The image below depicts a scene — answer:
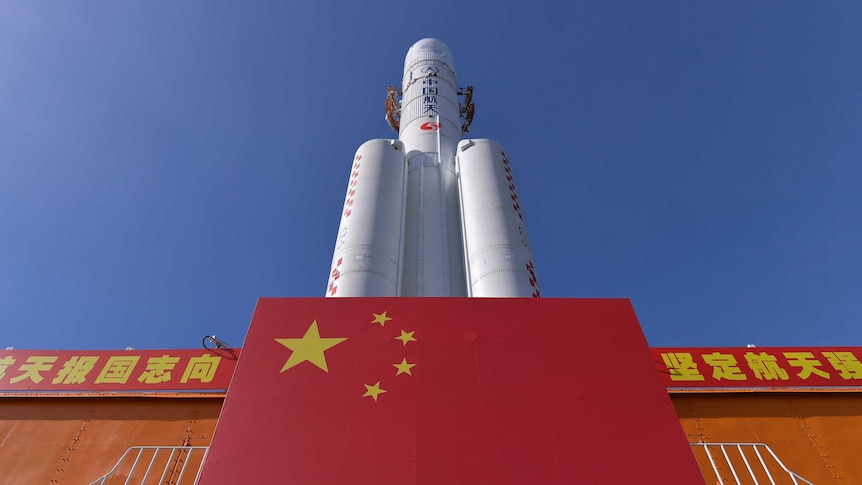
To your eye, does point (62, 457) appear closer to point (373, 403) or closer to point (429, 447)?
point (373, 403)

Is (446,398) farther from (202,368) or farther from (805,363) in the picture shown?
(805,363)

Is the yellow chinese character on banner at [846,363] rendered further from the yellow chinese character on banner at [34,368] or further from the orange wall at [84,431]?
the yellow chinese character on banner at [34,368]

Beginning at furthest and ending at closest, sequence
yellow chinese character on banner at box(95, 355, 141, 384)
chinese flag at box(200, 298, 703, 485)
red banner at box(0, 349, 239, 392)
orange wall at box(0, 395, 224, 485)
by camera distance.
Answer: yellow chinese character on banner at box(95, 355, 141, 384) < red banner at box(0, 349, 239, 392) < orange wall at box(0, 395, 224, 485) < chinese flag at box(200, 298, 703, 485)

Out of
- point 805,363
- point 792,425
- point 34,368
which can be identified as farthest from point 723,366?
point 34,368

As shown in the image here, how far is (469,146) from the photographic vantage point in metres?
16.2

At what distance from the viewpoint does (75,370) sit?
9695mm

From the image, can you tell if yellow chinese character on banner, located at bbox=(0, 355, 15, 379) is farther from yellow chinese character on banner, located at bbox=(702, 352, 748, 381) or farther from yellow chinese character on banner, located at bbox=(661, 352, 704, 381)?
yellow chinese character on banner, located at bbox=(702, 352, 748, 381)

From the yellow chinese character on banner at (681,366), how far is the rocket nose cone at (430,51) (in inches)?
628

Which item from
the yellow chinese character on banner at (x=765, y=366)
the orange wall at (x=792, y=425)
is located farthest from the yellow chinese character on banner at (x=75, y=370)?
the yellow chinese character on banner at (x=765, y=366)

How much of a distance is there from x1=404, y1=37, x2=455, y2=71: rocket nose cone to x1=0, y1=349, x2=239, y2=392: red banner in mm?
16231

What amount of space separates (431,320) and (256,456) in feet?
9.82

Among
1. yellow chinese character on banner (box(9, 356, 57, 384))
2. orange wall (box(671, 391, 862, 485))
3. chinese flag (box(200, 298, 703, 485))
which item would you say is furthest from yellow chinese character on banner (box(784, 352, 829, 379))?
yellow chinese character on banner (box(9, 356, 57, 384))

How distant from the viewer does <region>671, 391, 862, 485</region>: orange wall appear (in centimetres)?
830

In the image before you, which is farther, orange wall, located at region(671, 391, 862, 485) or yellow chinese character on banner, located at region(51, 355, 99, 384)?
yellow chinese character on banner, located at region(51, 355, 99, 384)
